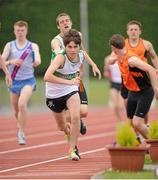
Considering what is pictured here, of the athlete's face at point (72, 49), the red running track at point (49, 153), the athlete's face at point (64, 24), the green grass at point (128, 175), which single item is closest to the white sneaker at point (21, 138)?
the red running track at point (49, 153)

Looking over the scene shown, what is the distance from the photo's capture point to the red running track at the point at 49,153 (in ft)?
41.2

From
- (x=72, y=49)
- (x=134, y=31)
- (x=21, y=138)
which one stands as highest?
(x=134, y=31)

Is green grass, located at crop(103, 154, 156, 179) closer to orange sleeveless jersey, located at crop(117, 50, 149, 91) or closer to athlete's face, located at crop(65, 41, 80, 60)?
athlete's face, located at crop(65, 41, 80, 60)

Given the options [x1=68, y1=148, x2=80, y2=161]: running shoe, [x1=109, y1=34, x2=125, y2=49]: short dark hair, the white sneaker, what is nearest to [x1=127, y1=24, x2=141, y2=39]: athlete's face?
[x1=109, y1=34, x2=125, y2=49]: short dark hair

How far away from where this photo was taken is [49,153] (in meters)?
15.8

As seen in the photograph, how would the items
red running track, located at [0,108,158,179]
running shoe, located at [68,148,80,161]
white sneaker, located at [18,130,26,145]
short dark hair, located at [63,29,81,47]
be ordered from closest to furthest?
red running track, located at [0,108,158,179]
short dark hair, located at [63,29,81,47]
running shoe, located at [68,148,80,161]
white sneaker, located at [18,130,26,145]

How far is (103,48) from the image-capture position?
34.4 meters

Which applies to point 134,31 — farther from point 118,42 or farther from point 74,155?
point 74,155

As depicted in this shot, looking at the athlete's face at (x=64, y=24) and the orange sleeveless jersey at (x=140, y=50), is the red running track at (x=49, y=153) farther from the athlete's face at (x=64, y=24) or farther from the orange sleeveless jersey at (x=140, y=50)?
the athlete's face at (x=64, y=24)

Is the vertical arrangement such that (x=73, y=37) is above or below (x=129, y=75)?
above

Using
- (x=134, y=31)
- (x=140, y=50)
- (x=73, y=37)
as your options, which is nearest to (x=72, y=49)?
(x=73, y=37)

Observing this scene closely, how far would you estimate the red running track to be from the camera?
12.6 metres

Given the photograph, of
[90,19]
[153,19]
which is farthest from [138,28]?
[90,19]

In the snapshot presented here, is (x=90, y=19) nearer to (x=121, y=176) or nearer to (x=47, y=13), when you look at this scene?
(x=47, y=13)
